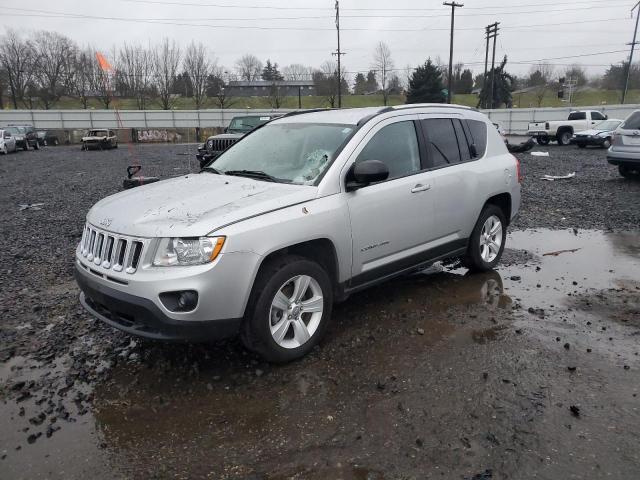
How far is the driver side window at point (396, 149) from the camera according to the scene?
429 cm

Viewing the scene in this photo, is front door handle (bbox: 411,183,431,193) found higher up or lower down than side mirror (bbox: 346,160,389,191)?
lower down

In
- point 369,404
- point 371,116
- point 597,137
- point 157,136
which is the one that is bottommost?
point 369,404

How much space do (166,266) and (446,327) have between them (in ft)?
8.20

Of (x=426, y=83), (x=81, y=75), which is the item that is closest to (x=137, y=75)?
(x=81, y=75)

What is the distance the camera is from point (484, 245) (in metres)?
5.68

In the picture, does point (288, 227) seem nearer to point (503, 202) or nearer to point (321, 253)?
point (321, 253)

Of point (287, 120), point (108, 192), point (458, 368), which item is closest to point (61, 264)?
point (287, 120)

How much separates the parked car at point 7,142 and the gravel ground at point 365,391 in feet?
87.8

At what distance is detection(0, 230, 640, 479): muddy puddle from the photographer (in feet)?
8.74

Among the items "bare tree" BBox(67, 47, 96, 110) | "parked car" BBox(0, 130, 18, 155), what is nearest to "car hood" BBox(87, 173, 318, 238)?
"parked car" BBox(0, 130, 18, 155)

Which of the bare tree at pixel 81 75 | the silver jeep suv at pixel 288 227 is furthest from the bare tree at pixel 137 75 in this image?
the silver jeep suv at pixel 288 227

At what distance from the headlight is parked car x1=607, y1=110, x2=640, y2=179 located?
11853 millimetres

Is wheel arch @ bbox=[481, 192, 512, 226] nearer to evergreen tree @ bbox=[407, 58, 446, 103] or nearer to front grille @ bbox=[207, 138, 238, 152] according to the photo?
front grille @ bbox=[207, 138, 238, 152]

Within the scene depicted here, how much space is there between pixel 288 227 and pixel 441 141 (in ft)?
7.63
